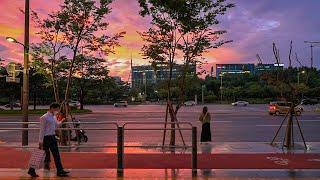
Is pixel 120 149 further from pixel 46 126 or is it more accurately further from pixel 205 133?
pixel 205 133

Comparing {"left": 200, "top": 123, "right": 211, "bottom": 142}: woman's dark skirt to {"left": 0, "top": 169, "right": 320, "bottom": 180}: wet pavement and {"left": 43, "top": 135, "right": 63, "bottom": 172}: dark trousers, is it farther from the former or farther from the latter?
{"left": 43, "top": 135, "right": 63, "bottom": 172}: dark trousers

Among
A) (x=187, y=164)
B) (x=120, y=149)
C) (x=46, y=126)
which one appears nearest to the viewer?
(x=46, y=126)

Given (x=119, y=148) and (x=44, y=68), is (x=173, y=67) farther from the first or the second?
(x=119, y=148)

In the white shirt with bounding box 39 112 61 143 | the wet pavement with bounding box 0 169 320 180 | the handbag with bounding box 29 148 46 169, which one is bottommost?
the wet pavement with bounding box 0 169 320 180

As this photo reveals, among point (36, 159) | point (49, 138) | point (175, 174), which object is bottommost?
point (175, 174)

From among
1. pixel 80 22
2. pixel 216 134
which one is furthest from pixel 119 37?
pixel 216 134

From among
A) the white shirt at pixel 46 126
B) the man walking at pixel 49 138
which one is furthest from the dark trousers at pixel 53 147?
the white shirt at pixel 46 126

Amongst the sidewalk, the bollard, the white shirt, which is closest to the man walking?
the white shirt

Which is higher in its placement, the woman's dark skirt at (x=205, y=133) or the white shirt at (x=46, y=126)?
the white shirt at (x=46, y=126)

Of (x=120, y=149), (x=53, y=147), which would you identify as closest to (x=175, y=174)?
(x=120, y=149)

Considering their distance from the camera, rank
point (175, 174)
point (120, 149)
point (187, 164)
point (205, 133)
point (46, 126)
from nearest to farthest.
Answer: point (46, 126), point (175, 174), point (120, 149), point (187, 164), point (205, 133)

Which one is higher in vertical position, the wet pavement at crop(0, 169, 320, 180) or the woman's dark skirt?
the woman's dark skirt

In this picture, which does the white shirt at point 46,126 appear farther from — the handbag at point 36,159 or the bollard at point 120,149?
the bollard at point 120,149

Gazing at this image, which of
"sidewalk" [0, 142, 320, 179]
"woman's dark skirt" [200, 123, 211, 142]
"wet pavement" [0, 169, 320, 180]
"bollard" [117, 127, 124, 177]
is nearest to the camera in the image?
"wet pavement" [0, 169, 320, 180]
